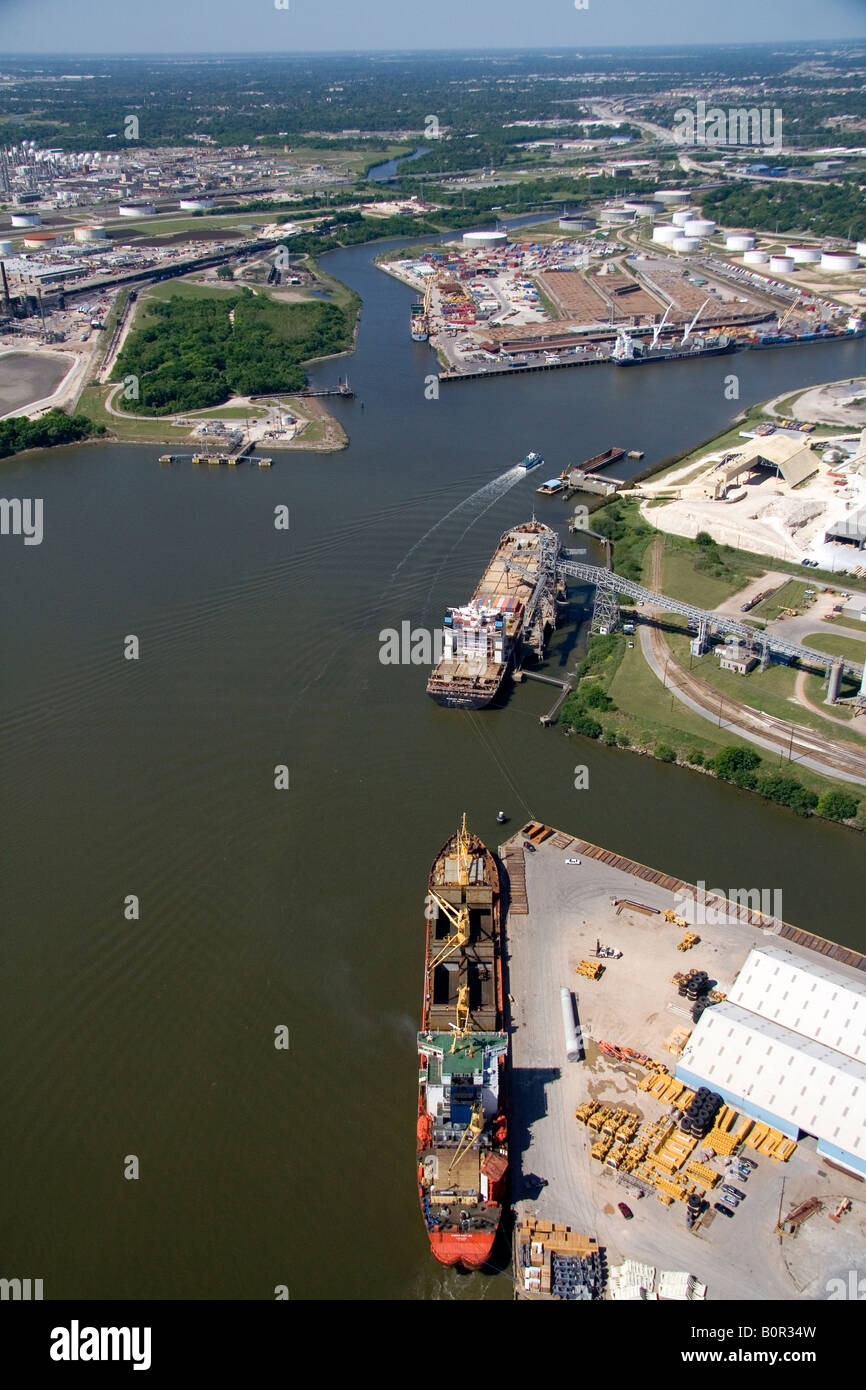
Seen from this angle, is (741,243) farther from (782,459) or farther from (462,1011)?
(462,1011)

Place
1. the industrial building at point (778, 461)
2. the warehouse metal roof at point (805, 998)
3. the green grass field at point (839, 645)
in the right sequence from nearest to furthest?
the warehouse metal roof at point (805, 998) < the green grass field at point (839, 645) < the industrial building at point (778, 461)

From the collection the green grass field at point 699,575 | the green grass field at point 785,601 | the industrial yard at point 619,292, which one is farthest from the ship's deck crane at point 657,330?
the green grass field at point 785,601

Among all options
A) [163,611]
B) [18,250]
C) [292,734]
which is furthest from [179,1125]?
[18,250]

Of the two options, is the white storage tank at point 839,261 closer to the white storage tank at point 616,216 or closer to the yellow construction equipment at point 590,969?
the white storage tank at point 616,216

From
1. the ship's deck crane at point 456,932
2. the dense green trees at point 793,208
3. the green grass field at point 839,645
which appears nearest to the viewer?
the ship's deck crane at point 456,932

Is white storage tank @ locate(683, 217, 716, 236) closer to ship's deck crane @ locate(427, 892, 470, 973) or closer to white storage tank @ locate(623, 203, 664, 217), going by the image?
white storage tank @ locate(623, 203, 664, 217)

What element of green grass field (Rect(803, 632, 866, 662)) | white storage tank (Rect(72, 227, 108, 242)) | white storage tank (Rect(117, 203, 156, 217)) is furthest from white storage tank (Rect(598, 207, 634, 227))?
green grass field (Rect(803, 632, 866, 662))
